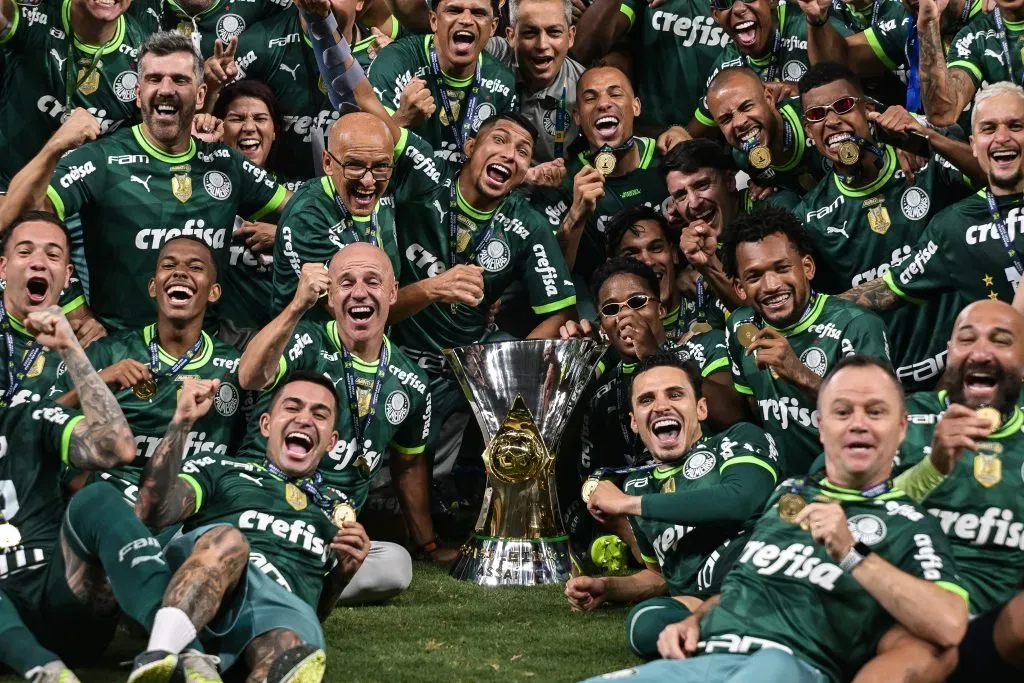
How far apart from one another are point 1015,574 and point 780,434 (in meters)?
1.54

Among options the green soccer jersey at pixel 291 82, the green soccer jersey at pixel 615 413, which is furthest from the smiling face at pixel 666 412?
the green soccer jersey at pixel 291 82

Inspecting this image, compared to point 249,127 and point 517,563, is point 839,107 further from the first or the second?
point 249,127

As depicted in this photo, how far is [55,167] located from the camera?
259 inches

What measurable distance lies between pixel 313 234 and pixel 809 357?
2.20 metres

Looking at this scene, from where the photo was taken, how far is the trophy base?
6652 mm

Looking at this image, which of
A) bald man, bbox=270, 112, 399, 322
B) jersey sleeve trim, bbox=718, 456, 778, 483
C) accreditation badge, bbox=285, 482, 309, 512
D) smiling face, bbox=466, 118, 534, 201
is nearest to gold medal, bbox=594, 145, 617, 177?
smiling face, bbox=466, 118, 534, 201

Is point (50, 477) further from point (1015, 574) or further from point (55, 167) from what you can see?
point (1015, 574)

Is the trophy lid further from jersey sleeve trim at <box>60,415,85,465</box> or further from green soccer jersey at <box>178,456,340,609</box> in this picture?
jersey sleeve trim at <box>60,415,85,465</box>

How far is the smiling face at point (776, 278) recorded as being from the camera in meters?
6.20

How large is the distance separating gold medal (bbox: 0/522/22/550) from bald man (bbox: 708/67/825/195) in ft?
12.4

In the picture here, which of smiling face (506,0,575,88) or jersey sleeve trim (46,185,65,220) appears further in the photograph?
smiling face (506,0,575,88)

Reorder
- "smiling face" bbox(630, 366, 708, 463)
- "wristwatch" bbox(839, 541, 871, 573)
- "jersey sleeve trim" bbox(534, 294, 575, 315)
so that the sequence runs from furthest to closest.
Answer: 1. "jersey sleeve trim" bbox(534, 294, 575, 315)
2. "smiling face" bbox(630, 366, 708, 463)
3. "wristwatch" bbox(839, 541, 871, 573)

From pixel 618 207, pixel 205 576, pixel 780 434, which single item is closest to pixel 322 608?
pixel 205 576

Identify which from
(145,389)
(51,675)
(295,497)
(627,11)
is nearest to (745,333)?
(295,497)
